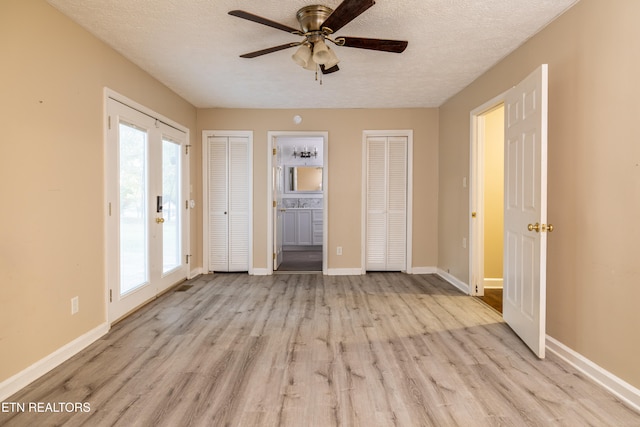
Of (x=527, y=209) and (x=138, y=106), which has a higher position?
(x=138, y=106)

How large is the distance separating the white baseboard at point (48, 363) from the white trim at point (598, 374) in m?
3.43

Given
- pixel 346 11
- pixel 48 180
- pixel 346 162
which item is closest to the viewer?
pixel 346 11

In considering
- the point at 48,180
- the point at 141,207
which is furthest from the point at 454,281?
the point at 48,180

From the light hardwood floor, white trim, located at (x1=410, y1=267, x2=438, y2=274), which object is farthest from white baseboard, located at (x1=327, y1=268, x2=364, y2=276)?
the light hardwood floor

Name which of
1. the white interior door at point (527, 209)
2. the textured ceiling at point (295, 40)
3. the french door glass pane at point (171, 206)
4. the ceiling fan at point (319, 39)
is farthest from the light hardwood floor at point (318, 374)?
the textured ceiling at point (295, 40)

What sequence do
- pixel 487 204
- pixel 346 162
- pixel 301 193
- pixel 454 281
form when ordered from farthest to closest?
pixel 301 193, pixel 346 162, pixel 454 281, pixel 487 204

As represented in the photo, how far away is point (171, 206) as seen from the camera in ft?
A: 13.7

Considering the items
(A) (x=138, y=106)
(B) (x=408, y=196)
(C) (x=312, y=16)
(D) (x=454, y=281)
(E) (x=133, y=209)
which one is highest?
(C) (x=312, y=16)

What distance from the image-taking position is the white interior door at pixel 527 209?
228cm

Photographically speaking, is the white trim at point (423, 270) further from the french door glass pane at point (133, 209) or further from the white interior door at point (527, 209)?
the french door glass pane at point (133, 209)

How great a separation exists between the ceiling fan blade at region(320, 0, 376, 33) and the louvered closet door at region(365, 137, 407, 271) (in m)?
2.89

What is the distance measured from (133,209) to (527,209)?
3.45 meters

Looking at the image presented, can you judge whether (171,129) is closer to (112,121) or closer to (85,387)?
(112,121)

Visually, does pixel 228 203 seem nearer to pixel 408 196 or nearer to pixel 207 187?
pixel 207 187
